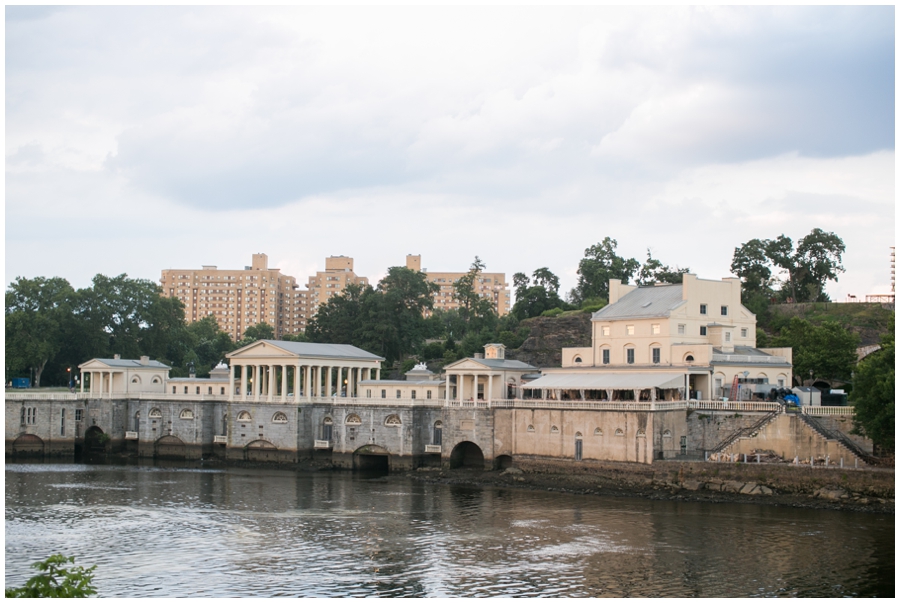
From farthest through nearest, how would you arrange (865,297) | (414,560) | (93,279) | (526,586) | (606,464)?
(93,279) < (865,297) < (606,464) < (414,560) < (526,586)

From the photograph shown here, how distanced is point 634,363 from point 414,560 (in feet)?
113

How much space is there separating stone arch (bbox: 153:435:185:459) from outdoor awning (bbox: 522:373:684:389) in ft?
104

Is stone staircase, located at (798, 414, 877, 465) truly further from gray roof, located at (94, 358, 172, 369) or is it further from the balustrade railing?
gray roof, located at (94, 358, 172, 369)

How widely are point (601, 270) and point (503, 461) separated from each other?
4937 centimetres

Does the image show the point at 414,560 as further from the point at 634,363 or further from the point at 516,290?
the point at 516,290

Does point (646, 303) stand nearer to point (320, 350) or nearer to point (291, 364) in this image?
point (320, 350)

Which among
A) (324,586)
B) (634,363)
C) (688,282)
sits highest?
(688,282)

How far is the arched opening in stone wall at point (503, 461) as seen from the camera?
228 feet

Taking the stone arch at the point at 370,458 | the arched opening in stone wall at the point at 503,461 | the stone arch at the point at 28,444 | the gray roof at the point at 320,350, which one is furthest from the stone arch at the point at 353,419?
the stone arch at the point at 28,444

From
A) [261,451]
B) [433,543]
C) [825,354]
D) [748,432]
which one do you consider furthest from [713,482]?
[261,451]

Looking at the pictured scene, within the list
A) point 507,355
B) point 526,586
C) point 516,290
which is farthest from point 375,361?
point 526,586

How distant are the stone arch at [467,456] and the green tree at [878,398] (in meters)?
27.4

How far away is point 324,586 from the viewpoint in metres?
38.8

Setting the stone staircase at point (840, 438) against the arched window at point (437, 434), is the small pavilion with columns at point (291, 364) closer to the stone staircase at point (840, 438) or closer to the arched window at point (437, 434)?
the arched window at point (437, 434)
